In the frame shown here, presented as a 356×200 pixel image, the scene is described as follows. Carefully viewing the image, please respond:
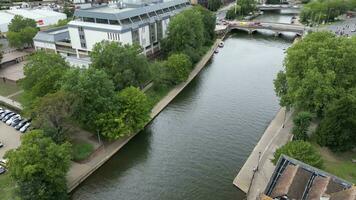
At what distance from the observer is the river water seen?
34781mm

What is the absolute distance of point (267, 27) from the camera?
326 feet

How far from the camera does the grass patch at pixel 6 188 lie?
31.9 meters

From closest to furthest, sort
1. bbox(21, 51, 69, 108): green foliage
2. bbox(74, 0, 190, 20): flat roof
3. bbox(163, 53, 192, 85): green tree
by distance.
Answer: bbox(21, 51, 69, 108): green foliage → bbox(163, 53, 192, 85): green tree → bbox(74, 0, 190, 20): flat roof

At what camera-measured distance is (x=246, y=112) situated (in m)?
50.7

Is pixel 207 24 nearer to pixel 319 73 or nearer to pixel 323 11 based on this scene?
pixel 323 11

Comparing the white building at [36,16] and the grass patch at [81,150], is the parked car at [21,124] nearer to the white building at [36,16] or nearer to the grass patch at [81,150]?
the grass patch at [81,150]

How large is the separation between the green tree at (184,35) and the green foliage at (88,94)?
29250mm

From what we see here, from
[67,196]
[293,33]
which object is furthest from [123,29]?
[293,33]

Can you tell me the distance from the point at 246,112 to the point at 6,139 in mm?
36297

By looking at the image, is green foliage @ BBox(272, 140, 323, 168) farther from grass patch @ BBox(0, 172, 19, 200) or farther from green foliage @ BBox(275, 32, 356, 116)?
grass patch @ BBox(0, 172, 19, 200)

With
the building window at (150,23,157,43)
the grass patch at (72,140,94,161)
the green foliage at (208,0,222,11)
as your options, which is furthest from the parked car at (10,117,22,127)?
the green foliage at (208,0,222,11)

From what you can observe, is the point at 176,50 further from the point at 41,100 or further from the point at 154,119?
the point at 41,100

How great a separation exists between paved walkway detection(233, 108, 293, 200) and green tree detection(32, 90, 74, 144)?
2132 centimetres

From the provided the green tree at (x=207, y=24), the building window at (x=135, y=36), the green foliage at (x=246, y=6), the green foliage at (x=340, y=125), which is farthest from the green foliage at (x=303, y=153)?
the green foliage at (x=246, y=6)
